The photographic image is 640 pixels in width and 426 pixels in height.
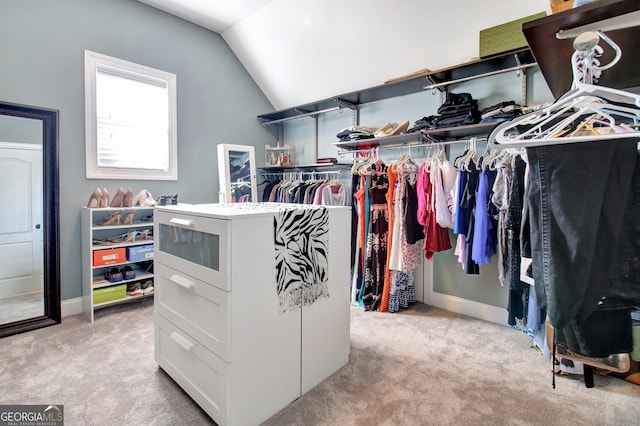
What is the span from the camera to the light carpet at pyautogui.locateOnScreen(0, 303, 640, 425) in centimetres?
155

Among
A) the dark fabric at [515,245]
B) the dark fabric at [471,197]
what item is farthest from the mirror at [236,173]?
the dark fabric at [515,245]

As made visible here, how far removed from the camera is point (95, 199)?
2832 mm

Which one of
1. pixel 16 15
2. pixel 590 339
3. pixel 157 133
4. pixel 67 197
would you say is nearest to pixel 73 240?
pixel 67 197

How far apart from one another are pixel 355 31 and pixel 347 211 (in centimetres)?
206

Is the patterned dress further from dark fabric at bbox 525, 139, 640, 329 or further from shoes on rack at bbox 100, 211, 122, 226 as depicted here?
shoes on rack at bbox 100, 211, 122, 226

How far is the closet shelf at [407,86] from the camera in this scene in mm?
2336

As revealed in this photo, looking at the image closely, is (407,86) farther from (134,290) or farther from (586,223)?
(134,290)

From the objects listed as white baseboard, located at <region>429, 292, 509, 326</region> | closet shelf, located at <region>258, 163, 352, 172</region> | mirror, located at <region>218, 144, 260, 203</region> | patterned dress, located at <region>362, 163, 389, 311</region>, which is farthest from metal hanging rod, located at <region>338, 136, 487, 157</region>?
white baseboard, located at <region>429, 292, 509, 326</region>

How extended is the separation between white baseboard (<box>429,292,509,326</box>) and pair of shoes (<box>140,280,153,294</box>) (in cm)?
280

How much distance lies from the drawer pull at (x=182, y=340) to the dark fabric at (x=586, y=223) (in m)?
1.54

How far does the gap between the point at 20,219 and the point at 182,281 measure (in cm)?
207

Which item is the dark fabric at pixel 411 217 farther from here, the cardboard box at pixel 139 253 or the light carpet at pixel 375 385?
the cardboard box at pixel 139 253

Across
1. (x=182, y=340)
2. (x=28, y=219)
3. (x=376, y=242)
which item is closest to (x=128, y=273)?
(x=28, y=219)

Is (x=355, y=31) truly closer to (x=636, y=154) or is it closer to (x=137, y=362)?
(x=636, y=154)
